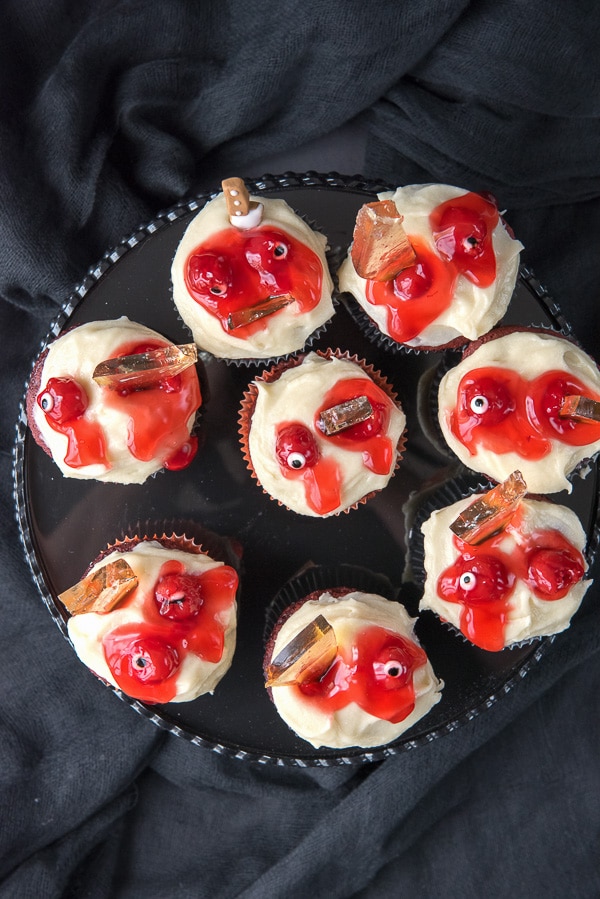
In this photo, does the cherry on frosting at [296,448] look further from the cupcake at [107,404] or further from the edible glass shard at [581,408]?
the edible glass shard at [581,408]

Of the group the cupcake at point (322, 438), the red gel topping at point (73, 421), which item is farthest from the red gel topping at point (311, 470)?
the red gel topping at point (73, 421)

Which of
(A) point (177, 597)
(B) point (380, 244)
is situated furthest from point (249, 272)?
(A) point (177, 597)

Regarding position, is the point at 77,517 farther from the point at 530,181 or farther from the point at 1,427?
the point at 530,181

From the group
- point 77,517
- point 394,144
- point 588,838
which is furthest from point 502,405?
point 588,838

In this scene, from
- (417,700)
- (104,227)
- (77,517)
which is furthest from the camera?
(104,227)

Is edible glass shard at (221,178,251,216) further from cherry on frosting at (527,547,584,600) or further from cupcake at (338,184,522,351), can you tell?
cherry on frosting at (527,547,584,600)

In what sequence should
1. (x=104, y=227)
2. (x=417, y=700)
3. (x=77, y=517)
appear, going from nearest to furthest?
(x=417, y=700), (x=77, y=517), (x=104, y=227)
